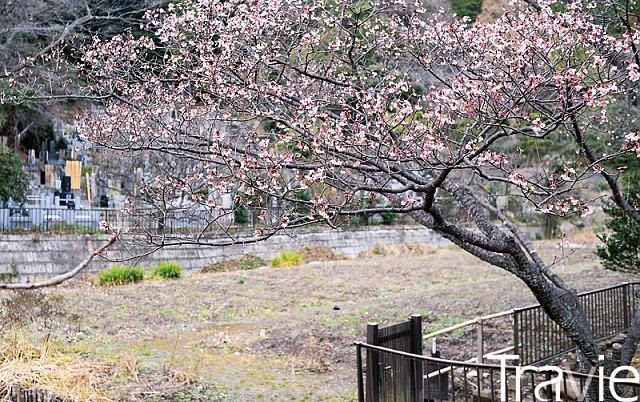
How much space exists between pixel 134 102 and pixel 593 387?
17.7ft

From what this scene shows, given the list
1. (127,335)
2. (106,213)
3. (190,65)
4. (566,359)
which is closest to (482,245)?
(566,359)

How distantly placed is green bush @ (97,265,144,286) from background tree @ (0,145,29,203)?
134 inches

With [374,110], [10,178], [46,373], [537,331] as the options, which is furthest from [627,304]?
[10,178]

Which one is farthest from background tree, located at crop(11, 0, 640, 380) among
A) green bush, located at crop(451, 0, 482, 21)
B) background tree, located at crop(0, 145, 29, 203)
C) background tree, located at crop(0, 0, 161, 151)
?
green bush, located at crop(451, 0, 482, 21)

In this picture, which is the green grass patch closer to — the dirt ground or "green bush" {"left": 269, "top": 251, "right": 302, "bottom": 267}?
"green bush" {"left": 269, "top": 251, "right": 302, "bottom": 267}

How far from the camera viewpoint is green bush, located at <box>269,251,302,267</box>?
1936 centimetres

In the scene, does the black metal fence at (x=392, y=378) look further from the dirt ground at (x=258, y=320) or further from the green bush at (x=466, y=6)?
the green bush at (x=466, y=6)

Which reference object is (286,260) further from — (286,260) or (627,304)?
(627,304)

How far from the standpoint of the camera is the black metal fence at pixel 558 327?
7356mm

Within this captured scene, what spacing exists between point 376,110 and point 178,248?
13568 millimetres

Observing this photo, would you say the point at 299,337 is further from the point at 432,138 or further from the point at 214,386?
the point at 432,138

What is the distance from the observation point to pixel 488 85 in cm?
513

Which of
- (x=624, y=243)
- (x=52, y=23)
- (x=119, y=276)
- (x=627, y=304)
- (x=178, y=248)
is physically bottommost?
(x=627, y=304)

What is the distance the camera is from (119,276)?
50.2 ft
